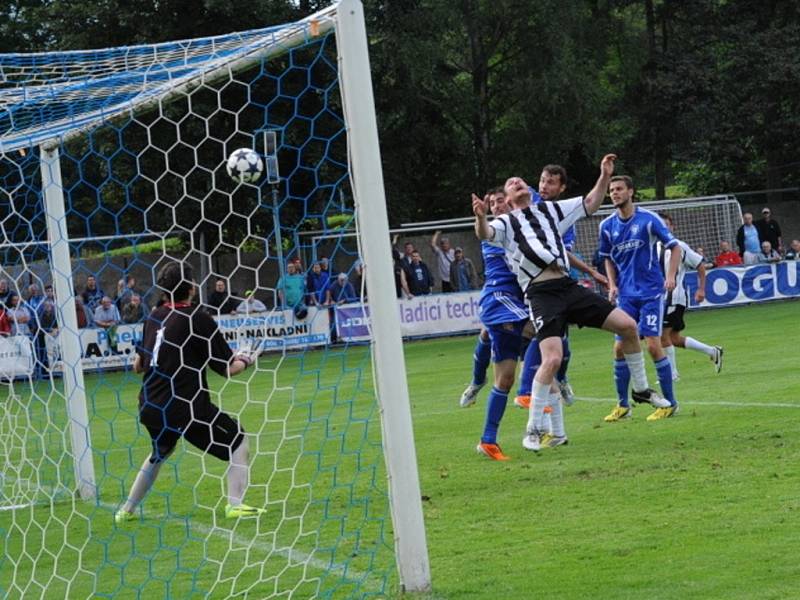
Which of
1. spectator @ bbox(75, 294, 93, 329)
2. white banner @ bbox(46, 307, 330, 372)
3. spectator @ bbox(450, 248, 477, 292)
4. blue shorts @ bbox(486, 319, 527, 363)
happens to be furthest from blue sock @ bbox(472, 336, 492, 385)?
spectator @ bbox(450, 248, 477, 292)

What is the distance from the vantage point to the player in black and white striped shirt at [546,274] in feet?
29.3

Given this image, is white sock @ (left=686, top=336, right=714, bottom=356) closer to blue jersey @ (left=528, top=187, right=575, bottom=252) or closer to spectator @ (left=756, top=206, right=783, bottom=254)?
blue jersey @ (left=528, top=187, right=575, bottom=252)

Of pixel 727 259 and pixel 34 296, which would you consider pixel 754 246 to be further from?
pixel 34 296

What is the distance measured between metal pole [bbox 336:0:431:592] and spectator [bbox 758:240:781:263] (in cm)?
2437

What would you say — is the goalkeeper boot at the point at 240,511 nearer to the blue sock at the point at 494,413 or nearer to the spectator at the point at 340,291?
the blue sock at the point at 494,413

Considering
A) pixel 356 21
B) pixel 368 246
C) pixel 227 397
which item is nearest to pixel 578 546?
pixel 368 246

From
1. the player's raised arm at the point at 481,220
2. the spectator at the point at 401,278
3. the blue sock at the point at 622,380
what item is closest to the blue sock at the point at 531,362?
the blue sock at the point at 622,380

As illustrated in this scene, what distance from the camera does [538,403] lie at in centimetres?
909

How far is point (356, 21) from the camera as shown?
5621mm

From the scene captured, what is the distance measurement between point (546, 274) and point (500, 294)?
2.47 feet

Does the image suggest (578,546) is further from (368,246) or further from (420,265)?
(420,265)

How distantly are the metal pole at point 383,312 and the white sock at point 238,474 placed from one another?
2282mm

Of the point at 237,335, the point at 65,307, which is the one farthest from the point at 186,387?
the point at 237,335

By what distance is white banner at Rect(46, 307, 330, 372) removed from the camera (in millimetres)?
19000
